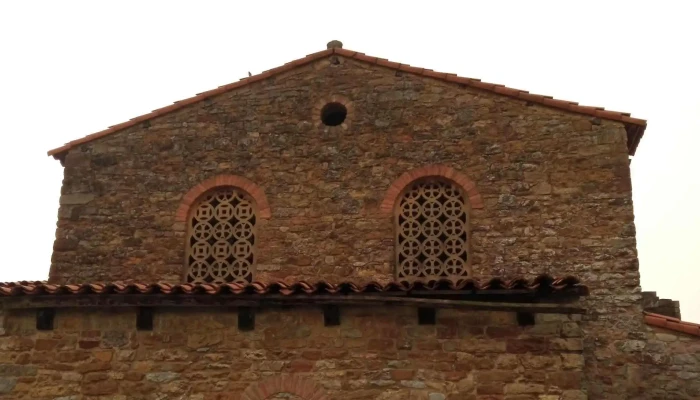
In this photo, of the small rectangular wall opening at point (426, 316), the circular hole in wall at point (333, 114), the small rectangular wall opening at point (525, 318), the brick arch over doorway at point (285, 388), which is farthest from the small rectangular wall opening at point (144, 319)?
the circular hole in wall at point (333, 114)

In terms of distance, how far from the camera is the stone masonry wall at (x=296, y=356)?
7875 mm

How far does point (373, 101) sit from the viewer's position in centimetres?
1203

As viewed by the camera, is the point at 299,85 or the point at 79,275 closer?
the point at 79,275

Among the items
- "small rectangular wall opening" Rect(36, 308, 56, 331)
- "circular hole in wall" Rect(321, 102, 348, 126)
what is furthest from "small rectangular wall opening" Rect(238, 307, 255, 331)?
"circular hole in wall" Rect(321, 102, 348, 126)

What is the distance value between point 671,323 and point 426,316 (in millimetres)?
3820

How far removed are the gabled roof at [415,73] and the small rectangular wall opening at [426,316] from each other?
4.71m

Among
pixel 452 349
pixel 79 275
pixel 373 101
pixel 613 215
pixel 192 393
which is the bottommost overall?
pixel 192 393

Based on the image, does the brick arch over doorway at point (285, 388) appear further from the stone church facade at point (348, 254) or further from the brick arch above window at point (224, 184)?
the brick arch above window at point (224, 184)

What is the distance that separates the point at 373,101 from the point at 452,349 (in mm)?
5167

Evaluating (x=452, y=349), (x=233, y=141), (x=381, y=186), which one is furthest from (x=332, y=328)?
(x=233, y=141)

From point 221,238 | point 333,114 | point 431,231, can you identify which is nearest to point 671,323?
point 431,231

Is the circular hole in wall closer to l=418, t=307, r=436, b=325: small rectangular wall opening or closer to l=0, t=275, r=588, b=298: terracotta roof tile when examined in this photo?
l=0, t=275, r=588, b=298: terracotta roof tile

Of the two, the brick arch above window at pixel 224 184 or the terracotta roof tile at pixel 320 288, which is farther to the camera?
the brick arch above window at pixel 224 184

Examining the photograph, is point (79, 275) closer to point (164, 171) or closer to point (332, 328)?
point (164, 171)
